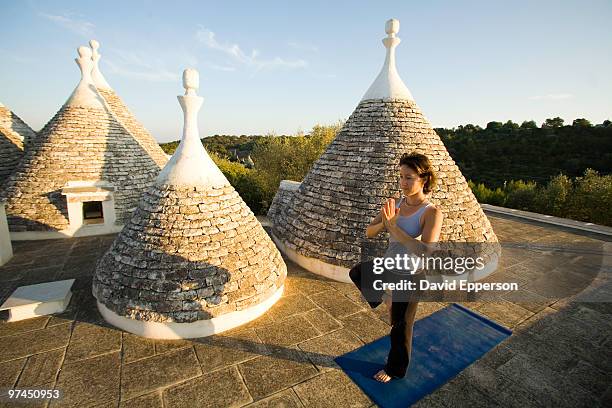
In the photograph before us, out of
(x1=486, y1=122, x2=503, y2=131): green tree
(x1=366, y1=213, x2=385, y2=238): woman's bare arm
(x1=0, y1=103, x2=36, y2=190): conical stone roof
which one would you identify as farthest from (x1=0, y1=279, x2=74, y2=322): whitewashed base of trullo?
(x1=486, y1=122, x2=503, y2=131): green tree

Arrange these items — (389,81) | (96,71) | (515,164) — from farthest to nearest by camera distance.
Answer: (515,164), (96,71), (389,81)

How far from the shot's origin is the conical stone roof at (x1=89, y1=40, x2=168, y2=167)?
12.1 m

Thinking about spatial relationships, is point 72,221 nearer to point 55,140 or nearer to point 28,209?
point 28,209

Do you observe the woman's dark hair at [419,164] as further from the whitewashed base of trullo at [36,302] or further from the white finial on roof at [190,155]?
the whitewashed base of trullo at [36,302]

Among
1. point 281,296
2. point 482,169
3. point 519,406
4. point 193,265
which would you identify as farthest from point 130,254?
point 482,169

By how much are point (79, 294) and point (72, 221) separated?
15.7ft

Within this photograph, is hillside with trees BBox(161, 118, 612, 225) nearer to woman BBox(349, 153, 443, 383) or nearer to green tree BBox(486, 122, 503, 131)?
green tree BBox(486, 122, 503, 131)

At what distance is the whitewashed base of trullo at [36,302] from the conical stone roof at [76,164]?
4.82 m

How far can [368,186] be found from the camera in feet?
22.3

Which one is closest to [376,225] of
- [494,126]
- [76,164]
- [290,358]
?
[290,358]

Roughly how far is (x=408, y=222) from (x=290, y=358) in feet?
9.25

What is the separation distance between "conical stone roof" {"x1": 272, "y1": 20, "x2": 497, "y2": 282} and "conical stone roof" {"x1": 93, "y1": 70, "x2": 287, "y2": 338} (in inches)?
71.0

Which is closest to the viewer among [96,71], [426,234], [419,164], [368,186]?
[426,234]

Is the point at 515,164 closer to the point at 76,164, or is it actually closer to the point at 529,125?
the point at 529,125
